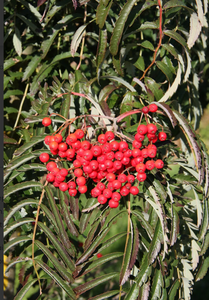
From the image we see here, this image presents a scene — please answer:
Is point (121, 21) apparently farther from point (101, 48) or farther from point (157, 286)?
point (157, 286)

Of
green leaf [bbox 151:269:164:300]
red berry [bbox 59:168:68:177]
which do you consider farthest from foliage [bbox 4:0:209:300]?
red berry [bbox 59:168:68:177]

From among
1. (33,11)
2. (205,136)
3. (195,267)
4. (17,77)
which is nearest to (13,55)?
(17,77)

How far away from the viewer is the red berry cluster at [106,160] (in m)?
0.90

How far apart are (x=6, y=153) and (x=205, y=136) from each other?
17.9 feet

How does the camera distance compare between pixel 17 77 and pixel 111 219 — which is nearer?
pixel 111 219

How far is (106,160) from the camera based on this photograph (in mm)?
911

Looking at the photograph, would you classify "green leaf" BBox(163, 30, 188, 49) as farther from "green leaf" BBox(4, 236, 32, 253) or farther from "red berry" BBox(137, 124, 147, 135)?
"green leaf" BBox(4, 236, 32, 253)

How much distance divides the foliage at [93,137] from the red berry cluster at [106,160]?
1.9 inches

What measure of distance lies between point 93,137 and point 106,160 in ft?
0.50

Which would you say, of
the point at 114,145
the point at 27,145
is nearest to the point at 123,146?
the point at 114,145

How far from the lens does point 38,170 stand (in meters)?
1.12

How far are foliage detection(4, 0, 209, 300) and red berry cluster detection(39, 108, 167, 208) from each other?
5 centimetres

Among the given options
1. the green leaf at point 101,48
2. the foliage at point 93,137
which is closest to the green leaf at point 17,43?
the foliage at point 93,137

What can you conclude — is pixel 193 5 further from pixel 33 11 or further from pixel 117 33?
pixel 33 11
